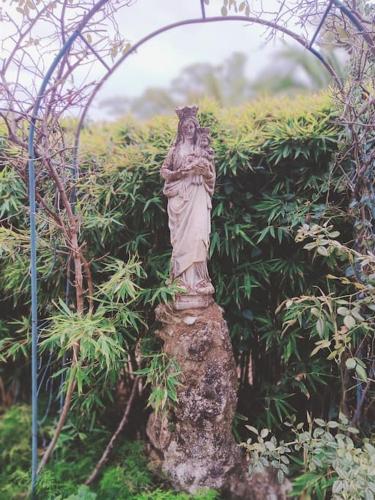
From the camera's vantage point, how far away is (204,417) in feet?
6.84

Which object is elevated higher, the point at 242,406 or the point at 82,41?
the point at 82,41

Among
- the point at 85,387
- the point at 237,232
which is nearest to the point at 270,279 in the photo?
the point at 237,232

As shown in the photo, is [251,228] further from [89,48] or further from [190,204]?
[89,48]

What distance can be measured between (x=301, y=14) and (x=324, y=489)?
2.50 meters

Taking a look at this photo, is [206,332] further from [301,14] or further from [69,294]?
[301,14]

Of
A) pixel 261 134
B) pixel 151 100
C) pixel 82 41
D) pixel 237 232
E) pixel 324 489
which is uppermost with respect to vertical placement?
pixel 151 100

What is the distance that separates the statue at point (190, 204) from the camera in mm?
2123

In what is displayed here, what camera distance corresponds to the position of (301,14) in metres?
2.15

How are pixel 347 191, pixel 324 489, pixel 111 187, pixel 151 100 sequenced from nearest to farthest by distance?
1. pixel 324 489
2. pixel 347 191
3. pixel 111 187
4. pixel 151 100

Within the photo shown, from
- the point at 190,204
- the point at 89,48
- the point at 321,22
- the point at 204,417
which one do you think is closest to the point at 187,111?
the point at 190,204

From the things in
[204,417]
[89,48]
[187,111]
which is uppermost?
[89,48]

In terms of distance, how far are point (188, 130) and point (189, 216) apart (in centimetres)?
47

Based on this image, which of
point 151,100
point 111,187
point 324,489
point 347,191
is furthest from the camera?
point 151,100

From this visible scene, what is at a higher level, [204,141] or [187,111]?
[187,111]
